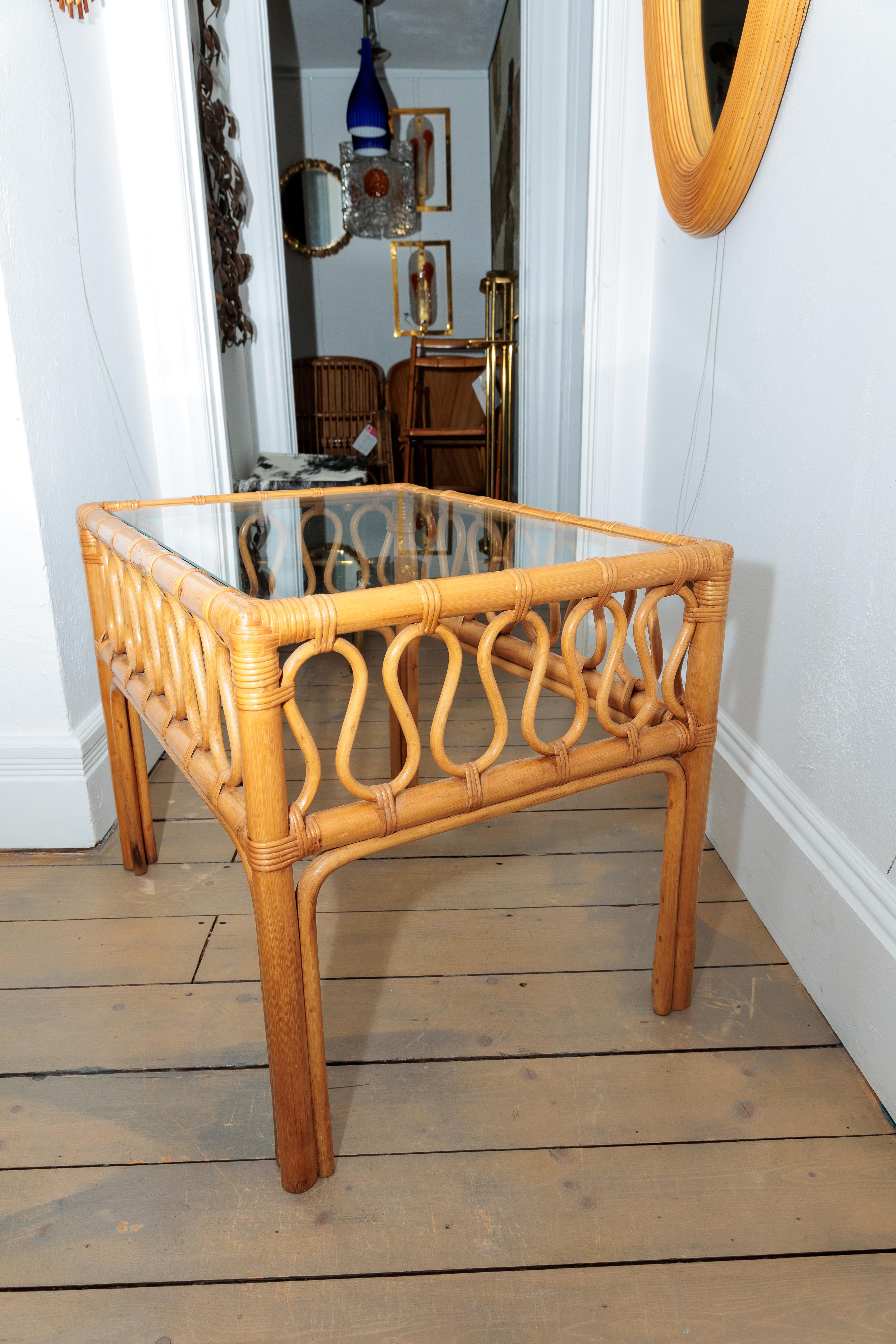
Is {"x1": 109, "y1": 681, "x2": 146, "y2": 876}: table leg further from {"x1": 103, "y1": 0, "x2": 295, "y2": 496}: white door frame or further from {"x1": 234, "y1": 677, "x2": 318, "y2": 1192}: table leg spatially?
{"x1": 103, "y1": 0, "x2": 295, "y2": 496}: white door frame

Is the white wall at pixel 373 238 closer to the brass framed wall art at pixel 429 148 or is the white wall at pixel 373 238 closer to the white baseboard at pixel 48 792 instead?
the brass framed wall art at pixel 429 148

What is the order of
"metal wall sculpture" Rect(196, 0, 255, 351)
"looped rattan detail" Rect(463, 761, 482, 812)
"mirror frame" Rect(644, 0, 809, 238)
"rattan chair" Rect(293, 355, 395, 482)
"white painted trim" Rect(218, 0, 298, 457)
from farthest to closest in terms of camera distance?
"rattan chair" Rect(293, 355, 395, 482) → "white painted trim" Rect(218, 0, 298, 457) → "metal wall sculpture" Rect(196, 0, 255, 351) → "mirror frame" Rect(644, 0, 809, 238) → "looped rattan detail" Rect(463, 761, 482, 812)

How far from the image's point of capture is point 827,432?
3.54 feet

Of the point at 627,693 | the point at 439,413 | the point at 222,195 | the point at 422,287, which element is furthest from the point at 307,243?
the point at 627,693

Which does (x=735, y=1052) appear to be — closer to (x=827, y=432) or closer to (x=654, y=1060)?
(x=654, y=1060)

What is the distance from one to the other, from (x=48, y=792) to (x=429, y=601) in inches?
40.9

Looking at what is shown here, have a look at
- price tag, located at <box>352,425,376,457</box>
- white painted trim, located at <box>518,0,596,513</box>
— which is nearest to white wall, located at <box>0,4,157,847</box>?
white painted trim, located at <box>518,0,596,513</box>

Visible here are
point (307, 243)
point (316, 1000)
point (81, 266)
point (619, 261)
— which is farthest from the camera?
point (307, 243)

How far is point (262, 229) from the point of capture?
2.61m

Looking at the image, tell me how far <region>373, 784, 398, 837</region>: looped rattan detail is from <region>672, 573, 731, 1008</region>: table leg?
1.17ft

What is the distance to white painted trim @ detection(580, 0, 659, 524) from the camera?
68.6 inches

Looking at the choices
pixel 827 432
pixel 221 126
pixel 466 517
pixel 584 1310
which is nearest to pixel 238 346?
pixel 221 126

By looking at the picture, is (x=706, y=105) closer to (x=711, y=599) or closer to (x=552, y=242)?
(x=711, y=599)

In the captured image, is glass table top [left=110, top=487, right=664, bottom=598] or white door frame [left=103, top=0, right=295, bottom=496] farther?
white door frame [left=103, top=0, right=295, bottom=496]
